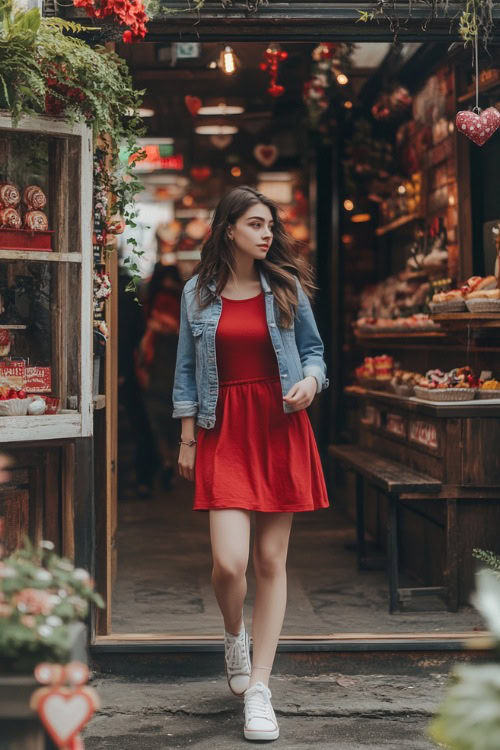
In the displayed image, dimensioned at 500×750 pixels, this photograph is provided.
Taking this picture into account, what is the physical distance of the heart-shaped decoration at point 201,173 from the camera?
42.4 ft

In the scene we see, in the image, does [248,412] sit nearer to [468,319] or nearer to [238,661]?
[238,661]

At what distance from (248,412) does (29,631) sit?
198 centimetres

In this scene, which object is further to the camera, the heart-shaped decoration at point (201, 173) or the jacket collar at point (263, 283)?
the heart-shaped decoration at point (201, 173)

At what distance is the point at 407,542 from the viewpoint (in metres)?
6.56

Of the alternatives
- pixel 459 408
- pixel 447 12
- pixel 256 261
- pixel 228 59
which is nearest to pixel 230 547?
pixel 256 261

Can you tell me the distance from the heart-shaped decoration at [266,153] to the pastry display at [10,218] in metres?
7.60

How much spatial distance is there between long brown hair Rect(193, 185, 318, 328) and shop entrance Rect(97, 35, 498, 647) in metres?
0.17

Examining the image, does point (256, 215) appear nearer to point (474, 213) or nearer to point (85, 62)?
point (85, 62)

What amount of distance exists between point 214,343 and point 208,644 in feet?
4.69

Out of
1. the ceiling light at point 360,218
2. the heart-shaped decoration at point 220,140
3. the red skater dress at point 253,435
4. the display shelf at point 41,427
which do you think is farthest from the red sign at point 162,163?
the red skater dress at point 253,435

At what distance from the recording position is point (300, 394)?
3.92 m

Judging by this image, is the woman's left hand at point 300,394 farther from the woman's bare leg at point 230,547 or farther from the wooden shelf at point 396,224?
the wooden shelf at point 396,224

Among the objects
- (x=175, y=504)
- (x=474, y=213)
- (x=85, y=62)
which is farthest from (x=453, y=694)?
(x=175, y=504)

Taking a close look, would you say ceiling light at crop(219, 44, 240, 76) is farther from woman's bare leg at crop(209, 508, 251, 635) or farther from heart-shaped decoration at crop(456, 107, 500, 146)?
woman's bare leg at crop(209, 508, 251, 635)
